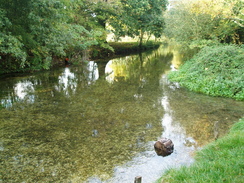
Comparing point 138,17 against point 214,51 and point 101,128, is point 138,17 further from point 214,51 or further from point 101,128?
point 101,128

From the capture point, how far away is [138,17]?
93.9ft

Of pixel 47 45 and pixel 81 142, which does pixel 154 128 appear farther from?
pixel 47 45

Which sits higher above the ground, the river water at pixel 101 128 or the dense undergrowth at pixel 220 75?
the dense undergrowth at pixel 220 75

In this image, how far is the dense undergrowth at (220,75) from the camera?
10.1 m

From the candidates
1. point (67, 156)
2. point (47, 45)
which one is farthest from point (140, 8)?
point (67, 156)

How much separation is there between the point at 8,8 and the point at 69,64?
9163 mm

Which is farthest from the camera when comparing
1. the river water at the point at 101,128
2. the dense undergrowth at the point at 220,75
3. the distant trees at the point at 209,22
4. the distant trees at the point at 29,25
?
the distant trees at the point at 209,22

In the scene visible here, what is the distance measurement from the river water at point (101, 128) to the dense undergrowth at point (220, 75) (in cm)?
65

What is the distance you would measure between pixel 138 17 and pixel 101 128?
79.3ft

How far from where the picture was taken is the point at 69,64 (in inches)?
826

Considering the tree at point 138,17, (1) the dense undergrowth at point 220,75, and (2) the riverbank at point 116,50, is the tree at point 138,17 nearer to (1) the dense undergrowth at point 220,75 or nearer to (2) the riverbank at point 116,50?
(2) the riverbank at point 116,50

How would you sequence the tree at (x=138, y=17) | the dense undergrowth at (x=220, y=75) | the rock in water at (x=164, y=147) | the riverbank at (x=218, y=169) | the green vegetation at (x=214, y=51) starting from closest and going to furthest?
the riverbank at (x=218, y=169), the rock in water at (x=164, y=147), the dense undergrowth at (x=220, y=75), the green vegetation at (x=214, y=51), the tree at (x=138, y=17)

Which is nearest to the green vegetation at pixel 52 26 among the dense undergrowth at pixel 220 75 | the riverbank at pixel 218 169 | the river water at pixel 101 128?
the river water at pixel 101 128

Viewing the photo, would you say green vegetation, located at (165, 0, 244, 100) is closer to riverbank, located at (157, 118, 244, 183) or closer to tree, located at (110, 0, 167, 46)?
riverbank, located at (157, 118, 244, 183)
